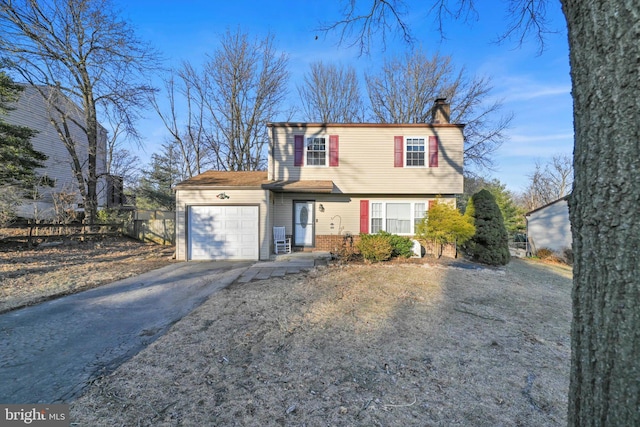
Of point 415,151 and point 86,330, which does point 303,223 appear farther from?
point 86,330

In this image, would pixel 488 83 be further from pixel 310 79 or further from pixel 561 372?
pixel 561 372

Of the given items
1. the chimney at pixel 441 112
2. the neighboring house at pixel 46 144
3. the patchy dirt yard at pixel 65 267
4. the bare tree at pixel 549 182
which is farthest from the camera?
the bare tree at pixel 549 182

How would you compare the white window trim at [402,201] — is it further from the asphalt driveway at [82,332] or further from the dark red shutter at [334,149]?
the asphalt driveway at [82,332]

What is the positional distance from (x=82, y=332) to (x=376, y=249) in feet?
24.3

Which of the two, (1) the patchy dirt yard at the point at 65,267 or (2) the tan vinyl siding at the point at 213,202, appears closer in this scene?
(1) the patchy dirt yard at the point at 65,267

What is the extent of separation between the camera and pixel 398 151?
11789mm

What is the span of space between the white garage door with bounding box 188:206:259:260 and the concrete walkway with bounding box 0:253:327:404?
253 centimetres

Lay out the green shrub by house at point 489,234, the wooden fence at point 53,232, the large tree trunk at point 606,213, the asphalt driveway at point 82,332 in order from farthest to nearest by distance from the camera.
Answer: the wooden fence at point 53,232
the green shrub by house at point 489,234
the asphalt driveway at point 82,332
the large tree trunk at point 606,213

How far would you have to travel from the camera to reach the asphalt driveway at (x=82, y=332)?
287cm

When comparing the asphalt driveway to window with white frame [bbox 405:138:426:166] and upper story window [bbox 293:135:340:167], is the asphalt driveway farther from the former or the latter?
window with white frame [bbox 405:138:426:166]

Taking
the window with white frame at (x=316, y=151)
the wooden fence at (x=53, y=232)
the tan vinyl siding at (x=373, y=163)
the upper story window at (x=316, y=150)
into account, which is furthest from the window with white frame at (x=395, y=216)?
the wooden fence at (x=53, y=232)

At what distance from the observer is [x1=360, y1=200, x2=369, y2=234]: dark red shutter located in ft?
39.7

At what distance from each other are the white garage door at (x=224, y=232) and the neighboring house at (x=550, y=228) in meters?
16.9

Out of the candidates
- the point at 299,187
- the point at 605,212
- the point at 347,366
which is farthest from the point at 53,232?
the point at 605,212
